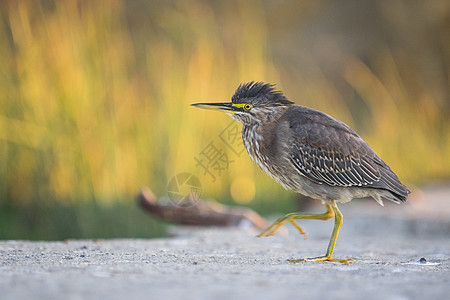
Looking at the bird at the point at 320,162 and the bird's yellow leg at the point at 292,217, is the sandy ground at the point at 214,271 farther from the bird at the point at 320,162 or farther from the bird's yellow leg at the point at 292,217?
the bird at the point at 320,162

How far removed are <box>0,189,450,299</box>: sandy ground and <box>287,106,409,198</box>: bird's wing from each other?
0.53 metres

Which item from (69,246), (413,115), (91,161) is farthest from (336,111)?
(69,246)

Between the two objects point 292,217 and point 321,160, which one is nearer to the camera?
point 292,217

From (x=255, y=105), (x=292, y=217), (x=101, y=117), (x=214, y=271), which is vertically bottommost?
(x=214, y=271)

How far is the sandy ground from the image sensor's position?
2.55 m

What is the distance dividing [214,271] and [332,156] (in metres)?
1.86

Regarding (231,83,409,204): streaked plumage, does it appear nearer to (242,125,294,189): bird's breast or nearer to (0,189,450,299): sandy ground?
(242,125,294,189): bird's breast

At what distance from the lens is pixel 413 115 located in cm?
1217

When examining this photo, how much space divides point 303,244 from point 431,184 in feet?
21.1

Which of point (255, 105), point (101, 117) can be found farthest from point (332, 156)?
point (101, 117)

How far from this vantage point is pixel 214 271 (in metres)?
3.15

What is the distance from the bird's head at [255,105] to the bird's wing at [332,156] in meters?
0.22

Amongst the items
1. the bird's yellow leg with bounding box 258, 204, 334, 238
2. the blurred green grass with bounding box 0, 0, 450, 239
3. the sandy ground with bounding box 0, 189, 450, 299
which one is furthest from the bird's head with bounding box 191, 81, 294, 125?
the blurred green grass with bounding box 0, 0, 450, 239

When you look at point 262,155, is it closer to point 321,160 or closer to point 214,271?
point 321,160
